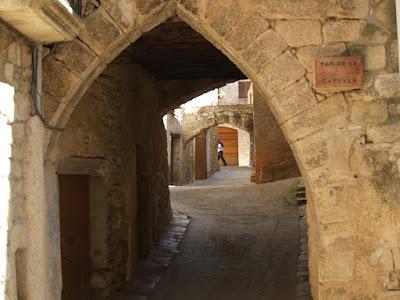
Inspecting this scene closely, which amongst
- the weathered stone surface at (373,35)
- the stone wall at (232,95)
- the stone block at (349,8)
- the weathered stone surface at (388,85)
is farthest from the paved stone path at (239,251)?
the stone wall at (232,95)

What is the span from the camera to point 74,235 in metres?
4.69

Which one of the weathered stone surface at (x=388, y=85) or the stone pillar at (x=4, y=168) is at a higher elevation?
the weathered stone surface at (x=388, y=85)

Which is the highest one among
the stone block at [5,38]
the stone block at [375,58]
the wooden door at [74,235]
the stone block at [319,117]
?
the stone block at [5,38]

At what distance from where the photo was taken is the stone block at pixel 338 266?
2.97 metres

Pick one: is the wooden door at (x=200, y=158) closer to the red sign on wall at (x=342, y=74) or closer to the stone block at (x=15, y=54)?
the red sign on wall at (x=342, y=74)

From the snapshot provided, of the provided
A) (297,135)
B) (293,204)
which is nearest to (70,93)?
(297,135)

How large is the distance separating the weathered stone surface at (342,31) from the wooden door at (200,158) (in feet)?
52.4

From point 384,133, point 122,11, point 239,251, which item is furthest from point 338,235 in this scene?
point 239,251

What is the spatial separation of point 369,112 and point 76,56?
191 centimetres

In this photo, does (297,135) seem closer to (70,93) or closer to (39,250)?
(70,93)

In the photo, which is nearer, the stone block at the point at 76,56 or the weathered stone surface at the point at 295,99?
the weathered stone surface at the point at 295,99

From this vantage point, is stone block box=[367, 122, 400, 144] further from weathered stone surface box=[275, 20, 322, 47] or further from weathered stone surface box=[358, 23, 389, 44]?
weathered stone surface box=[275, 20, 322, 47]

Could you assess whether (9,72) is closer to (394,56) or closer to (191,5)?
(191,5)

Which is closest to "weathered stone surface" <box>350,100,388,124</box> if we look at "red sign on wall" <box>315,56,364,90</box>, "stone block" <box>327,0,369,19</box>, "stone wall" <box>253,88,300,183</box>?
"red sign on wall" <box>315,56,364,90</box>
